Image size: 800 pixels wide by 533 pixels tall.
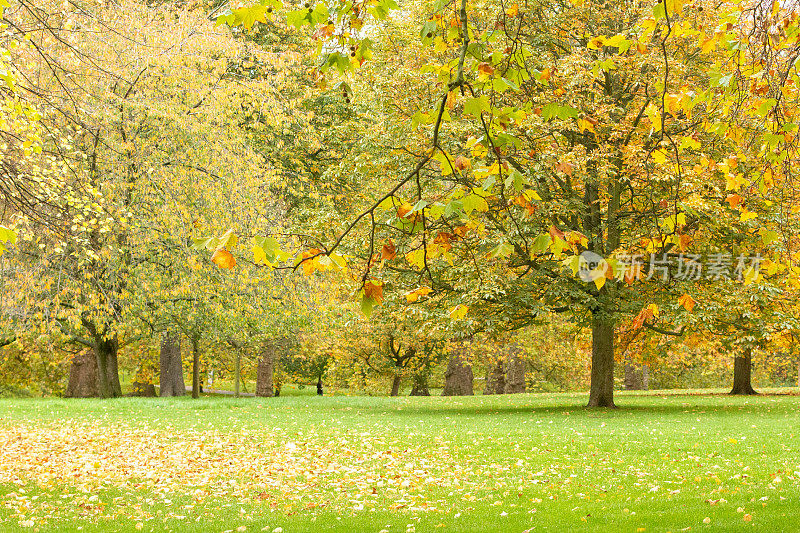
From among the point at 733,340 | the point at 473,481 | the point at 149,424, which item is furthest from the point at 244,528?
the point at 733,340

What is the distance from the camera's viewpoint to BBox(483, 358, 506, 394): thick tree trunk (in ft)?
109

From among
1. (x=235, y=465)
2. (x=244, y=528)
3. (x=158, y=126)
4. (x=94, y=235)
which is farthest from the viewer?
(x=94, y=235)

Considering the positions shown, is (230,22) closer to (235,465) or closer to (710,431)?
(235,465)

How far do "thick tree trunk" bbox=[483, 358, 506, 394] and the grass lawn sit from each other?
18484 mm

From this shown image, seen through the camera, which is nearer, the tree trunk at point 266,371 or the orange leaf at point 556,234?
the orange leaf at point 556,234

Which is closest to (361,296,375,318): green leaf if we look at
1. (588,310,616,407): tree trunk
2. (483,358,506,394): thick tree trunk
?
(588,310,616,407): tree trunk

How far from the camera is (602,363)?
17.4 meters

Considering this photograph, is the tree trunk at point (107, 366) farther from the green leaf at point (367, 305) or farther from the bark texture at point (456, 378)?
the green leaf at point (367, 305)

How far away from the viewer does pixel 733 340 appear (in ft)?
55.9

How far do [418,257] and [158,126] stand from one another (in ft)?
40.6

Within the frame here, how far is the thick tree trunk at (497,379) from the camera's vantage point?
33219 millimetres

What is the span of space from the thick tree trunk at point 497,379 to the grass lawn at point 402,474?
18.5m

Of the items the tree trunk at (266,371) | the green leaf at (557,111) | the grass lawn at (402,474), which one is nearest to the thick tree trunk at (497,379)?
the tree trunk at (266,371)

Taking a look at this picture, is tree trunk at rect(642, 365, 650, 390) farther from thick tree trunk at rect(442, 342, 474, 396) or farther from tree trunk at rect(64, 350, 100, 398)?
tree trunk at rect(64, 350, 100, 398)
